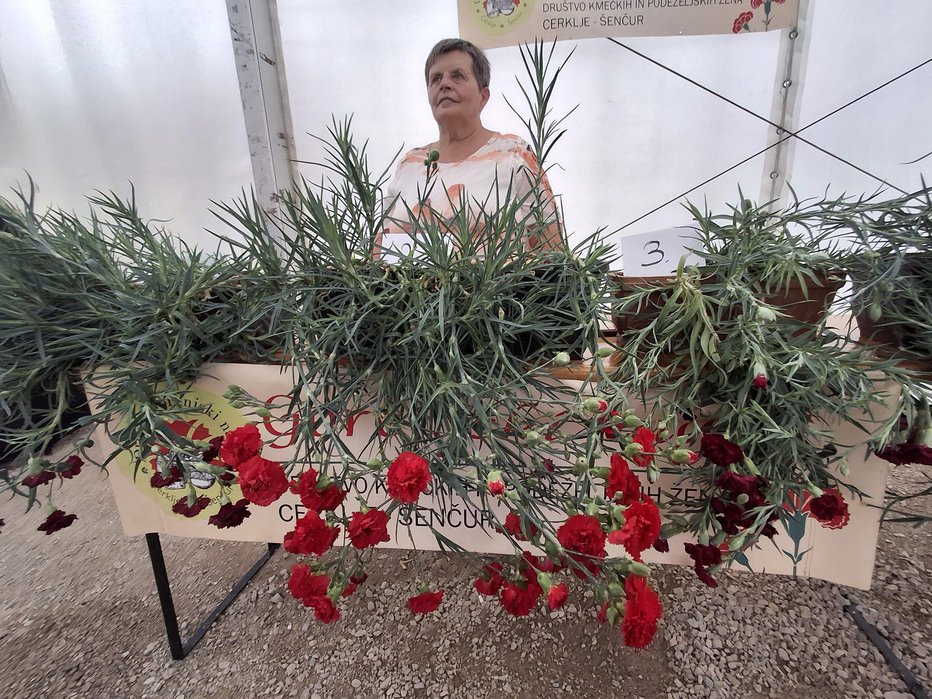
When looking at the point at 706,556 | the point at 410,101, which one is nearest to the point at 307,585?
the point at 706,556

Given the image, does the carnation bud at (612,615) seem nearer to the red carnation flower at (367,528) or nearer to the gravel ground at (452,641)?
the red carnation flower at (367,528)

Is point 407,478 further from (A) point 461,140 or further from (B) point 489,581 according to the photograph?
(A) point 461,140

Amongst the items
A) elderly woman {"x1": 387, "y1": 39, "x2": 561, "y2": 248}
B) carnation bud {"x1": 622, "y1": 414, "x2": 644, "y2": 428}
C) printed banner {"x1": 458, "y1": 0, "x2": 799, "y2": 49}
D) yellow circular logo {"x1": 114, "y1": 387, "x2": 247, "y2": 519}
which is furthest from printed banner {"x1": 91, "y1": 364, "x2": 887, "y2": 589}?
printed banner {"x1": 458, "y1": 0, "x2": 799, "y2": 49}

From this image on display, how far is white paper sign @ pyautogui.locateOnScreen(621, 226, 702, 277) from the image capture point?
57 cm

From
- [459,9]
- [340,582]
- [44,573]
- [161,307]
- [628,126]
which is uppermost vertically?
[459,9]

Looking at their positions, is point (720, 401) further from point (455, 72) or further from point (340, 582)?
point (455, 72)

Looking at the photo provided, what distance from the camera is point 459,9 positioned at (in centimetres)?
153

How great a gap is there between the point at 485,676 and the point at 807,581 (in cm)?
71

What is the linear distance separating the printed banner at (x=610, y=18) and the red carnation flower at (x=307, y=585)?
5.17 feet

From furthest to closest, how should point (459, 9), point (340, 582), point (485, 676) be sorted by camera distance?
1. point (459, 9)
2. point (485, 676)
3. point (340, 582)

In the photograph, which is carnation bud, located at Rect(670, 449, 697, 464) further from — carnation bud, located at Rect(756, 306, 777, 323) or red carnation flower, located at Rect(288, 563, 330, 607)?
red carnation flower, located at Rect(288, 563, 330, 607)

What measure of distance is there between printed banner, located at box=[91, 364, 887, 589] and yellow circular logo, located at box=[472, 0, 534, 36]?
56.6 inches

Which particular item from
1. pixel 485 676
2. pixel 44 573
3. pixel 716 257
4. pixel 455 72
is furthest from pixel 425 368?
pixel 44 573

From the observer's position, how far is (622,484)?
0.40 m
